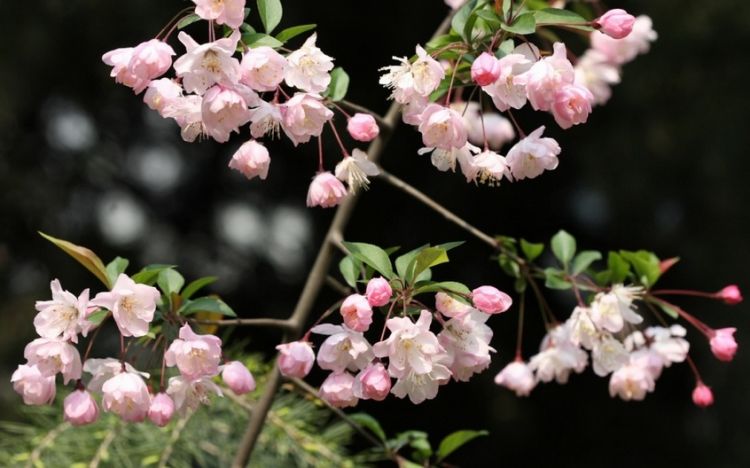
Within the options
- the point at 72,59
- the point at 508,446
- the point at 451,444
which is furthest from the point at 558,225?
the point at 451,444

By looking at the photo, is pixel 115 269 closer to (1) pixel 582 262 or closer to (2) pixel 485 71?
(2) pixel 485 71

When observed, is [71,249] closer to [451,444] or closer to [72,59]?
[451,444]

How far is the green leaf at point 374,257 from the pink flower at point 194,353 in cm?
11

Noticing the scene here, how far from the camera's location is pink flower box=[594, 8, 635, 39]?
0.71 meters

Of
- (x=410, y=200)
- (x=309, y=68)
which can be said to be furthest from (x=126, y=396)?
(x=410, y=200)

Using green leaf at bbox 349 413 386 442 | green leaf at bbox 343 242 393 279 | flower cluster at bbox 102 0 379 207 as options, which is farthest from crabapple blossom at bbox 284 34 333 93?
green leaf at bbox 349 413 386 442

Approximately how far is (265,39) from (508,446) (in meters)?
2.21

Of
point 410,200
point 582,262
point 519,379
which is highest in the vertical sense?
point 582,262

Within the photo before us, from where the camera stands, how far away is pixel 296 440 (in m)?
1.19

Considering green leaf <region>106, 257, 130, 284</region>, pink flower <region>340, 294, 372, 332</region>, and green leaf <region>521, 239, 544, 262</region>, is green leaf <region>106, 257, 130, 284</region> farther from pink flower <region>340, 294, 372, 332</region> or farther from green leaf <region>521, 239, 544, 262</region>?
green leaf <region>521, 239, 544, 262</region>

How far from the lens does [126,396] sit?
697 mm

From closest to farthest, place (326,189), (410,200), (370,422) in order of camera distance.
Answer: (326,189)
(370,422)
(410,200)

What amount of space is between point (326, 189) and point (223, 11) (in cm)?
15

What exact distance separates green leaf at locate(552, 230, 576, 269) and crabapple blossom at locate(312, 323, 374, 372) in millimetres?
322
